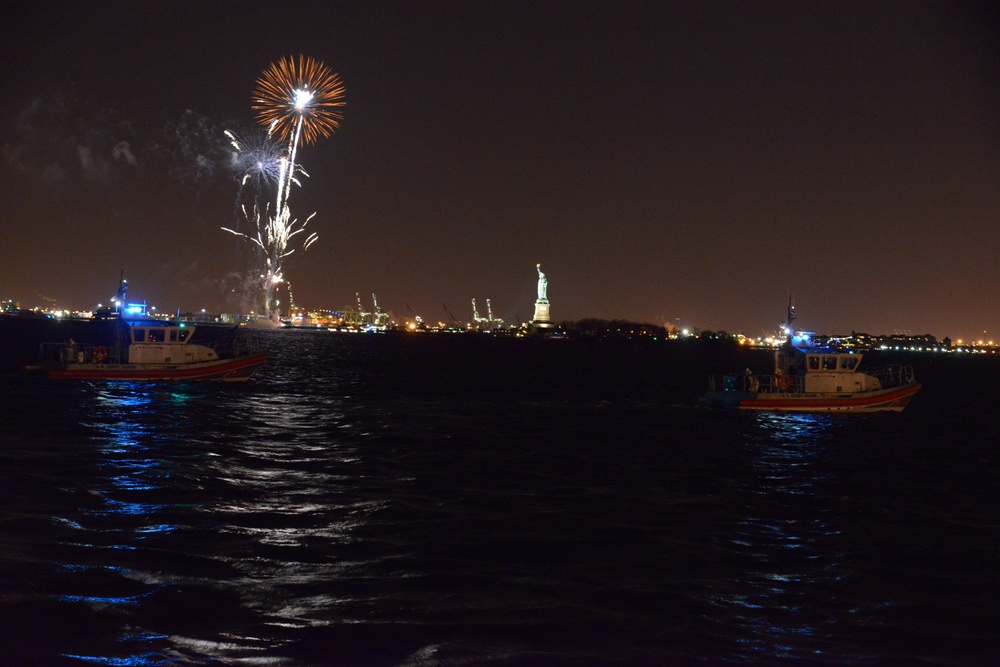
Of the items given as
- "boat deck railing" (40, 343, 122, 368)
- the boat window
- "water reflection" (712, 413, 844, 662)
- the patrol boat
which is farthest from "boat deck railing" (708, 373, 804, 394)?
"boat deck railing" (40, 343, 122, 368)

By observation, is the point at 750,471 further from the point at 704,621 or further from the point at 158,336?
the point at 158,336

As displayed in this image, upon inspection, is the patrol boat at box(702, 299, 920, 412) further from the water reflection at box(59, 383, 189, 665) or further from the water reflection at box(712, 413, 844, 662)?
the water reflection at box(59, 383, 189, 665)

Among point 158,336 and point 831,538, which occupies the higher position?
point 158,336

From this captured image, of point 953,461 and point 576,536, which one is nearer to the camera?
point 576,536

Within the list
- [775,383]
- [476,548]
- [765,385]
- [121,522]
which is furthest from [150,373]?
[476,548]

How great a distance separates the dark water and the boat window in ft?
46.0

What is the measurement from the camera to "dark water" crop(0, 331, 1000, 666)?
12.0 meters

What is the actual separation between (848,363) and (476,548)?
41.4 meters

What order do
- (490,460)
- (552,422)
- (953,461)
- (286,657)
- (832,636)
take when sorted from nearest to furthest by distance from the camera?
(286,657), (832,636), (490,460), (953,461), (552,422)

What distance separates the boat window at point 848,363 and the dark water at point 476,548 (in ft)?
46.0

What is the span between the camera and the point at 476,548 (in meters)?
17.0

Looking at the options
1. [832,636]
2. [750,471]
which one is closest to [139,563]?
[832,636]

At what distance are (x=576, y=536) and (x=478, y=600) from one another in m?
5.16

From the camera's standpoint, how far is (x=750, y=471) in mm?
30250
